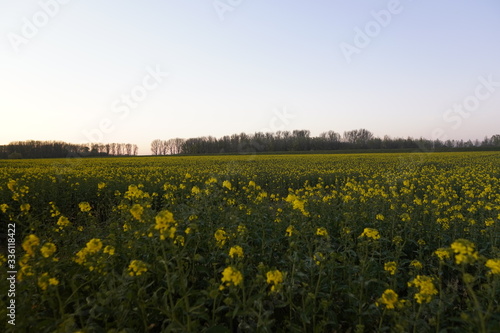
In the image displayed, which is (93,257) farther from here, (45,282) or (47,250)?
(45,282)

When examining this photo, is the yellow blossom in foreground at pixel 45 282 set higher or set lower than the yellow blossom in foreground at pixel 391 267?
higher

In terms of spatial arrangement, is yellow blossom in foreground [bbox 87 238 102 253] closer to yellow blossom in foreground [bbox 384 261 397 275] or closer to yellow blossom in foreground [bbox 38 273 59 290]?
yellow blossom in foreground [bbox 38 273 59 290]

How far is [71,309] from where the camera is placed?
3.04 m

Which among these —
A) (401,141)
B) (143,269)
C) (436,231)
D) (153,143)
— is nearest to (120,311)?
(143,269)

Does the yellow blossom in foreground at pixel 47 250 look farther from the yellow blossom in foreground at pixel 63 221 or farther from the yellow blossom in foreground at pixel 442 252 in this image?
the yellow blossom in foreground at pixel 442 252

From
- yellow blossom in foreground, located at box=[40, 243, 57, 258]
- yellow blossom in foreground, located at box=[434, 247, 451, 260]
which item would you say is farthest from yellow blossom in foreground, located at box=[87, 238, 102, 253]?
yellow blossom in foreground, located at box=[434, 247, 451, 260]

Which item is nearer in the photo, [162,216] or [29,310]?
[162,216]

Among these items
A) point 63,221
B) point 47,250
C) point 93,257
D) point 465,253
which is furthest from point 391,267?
point 63,221

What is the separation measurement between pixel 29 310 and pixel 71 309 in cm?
69

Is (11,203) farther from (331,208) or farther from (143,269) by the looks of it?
(331,208)

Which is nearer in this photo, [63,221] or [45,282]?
[45,282]

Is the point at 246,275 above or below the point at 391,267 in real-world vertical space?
below

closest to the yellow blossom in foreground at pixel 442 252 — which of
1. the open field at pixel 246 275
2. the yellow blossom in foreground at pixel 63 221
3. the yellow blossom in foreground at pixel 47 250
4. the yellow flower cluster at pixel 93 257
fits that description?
the open field at pixel 246 275

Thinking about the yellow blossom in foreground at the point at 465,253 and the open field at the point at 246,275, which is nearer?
the yellow blossom in foreground at the point at 465,253
